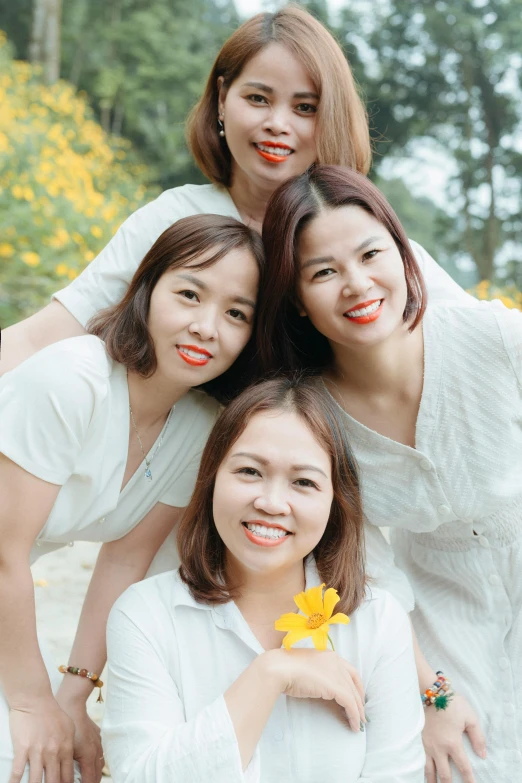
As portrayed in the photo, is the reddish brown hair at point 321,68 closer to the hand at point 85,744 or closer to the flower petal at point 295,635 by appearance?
the flower petal at point 295,635

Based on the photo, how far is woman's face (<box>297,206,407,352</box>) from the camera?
2.19 metres

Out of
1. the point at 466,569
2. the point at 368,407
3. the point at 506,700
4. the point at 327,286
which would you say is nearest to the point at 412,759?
the point at 506,700

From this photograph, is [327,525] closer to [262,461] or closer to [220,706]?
[262,461]

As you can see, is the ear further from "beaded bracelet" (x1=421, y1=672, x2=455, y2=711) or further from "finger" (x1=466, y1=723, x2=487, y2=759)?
"finger" (x1=466, y1=723, x2=487, y2=759)

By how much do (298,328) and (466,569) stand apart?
2.78 ft

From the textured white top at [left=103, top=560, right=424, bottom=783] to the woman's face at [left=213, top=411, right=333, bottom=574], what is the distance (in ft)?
0.61

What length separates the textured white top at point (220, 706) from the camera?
176 centimetres

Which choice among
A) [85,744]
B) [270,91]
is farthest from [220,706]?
[270,91]

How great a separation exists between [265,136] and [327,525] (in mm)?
1193

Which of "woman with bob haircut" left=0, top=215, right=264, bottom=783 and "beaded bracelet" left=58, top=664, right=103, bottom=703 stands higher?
"woman with bob haircut" left=0, top=215, right=264, bottom=783

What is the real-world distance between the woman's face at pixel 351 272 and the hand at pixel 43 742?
3.94 feet

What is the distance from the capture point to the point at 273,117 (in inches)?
103

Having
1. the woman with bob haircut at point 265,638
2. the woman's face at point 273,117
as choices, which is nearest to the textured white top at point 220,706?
the woman with bob haircut at point 265,638

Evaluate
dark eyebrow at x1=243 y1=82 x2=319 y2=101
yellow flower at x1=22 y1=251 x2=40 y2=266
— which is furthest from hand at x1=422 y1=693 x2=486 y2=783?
yellow flower at x1=22 y1=251 x2=40 y2=266
